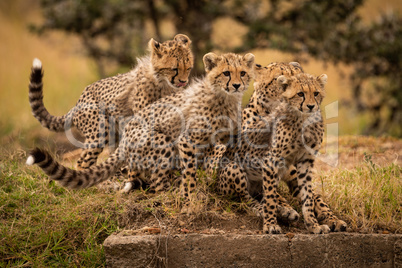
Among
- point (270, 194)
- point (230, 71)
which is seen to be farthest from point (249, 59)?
point (270, 194)

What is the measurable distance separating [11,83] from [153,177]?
979 centimetres

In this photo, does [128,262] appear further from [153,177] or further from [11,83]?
[11,83]

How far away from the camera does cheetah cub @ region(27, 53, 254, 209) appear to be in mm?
4383

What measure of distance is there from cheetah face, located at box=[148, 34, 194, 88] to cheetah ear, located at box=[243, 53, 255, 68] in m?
0.64

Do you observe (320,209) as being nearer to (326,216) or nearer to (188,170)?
(326,216)

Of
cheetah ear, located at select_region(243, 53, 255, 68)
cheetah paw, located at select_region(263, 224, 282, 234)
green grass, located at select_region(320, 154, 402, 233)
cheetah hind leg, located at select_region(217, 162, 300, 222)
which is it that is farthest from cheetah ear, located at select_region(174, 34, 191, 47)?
cheetah paw, located at select_region(263, 224, 282, 234)

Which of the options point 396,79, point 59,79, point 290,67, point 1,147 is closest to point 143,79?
point 290,67

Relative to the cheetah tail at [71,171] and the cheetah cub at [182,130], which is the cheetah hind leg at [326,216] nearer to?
the cheetah cub at [182,130]

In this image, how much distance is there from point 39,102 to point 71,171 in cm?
150

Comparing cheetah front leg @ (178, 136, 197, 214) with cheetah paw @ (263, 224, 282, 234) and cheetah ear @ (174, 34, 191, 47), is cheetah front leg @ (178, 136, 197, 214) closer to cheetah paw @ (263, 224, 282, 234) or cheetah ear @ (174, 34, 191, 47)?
cheetah paw @ (263, 224, 282, 234)

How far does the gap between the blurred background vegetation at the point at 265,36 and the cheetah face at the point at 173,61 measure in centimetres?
322

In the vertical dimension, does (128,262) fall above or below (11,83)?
below

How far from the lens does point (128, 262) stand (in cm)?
391

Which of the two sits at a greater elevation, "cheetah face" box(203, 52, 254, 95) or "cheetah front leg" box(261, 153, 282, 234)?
"cheetah face" box(203, 52, 254, 95)
